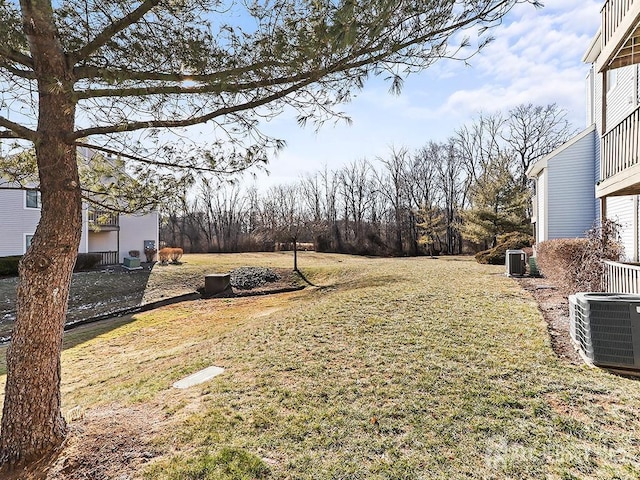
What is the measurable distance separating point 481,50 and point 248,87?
80.5 inches

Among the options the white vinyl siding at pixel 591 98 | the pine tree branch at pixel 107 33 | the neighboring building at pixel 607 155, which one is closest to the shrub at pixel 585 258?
the neighboring building at pixel 607 155

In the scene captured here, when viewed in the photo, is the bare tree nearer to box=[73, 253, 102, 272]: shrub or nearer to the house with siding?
the house with siding

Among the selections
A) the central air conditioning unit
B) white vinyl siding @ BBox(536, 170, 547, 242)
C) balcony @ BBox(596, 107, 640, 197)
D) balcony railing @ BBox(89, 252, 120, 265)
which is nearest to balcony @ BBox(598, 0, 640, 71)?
balcony @ BBox(596, 107, 640, 197)

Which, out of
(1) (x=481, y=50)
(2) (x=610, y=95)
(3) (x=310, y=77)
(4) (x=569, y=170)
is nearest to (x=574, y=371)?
(1) (x=481, y=50)

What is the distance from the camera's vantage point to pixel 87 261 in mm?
17109

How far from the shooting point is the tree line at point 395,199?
28.6 meters

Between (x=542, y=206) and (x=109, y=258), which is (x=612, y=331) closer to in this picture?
(x=542, y=206)

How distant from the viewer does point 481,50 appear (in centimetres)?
291

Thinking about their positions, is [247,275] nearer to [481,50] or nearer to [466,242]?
[481,50]

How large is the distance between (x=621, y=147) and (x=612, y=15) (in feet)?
7.99

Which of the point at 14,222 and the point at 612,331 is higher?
the point at 14,222

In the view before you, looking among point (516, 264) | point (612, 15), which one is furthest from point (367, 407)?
point (516, 264)

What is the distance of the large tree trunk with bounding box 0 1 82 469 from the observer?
2.78m

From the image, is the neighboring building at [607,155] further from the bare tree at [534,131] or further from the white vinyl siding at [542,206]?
the bare tree at [534,131]
